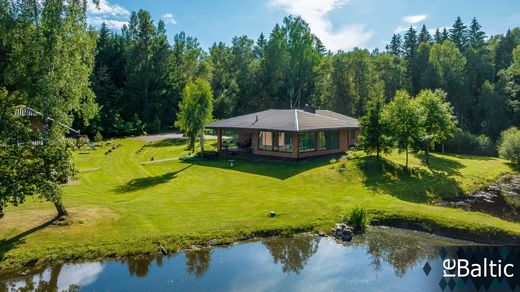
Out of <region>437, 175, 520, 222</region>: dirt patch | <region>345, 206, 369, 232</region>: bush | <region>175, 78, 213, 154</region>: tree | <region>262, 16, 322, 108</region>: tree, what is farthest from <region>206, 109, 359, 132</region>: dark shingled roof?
<region>262, 16, 322, 108</region>: tree

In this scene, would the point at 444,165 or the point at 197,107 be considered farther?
the point at 197,107

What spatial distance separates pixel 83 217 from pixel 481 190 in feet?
82.5

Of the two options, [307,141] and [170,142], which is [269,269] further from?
[170,142]

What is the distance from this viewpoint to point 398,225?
17.7 meters

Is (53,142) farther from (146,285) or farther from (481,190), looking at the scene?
(481,190)

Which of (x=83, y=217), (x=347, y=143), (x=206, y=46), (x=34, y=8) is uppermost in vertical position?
(x=206, y=46)

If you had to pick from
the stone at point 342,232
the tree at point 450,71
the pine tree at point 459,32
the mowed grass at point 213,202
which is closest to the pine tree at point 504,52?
the tree at point 450,71

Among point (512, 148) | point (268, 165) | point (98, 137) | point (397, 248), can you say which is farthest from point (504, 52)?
point (98, 137)

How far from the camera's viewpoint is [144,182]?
26203 millimetres

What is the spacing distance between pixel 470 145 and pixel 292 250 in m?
37.0

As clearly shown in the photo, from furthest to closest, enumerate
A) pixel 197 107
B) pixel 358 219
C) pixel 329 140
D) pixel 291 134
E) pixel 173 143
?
pixel 173 143 < pixel 329 140 < pixel 197 107 < pixel 291 134 < pixel 358 219

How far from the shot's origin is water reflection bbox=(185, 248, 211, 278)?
13.3 m

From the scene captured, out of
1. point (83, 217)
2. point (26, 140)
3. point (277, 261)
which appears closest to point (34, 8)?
point (26, 140)

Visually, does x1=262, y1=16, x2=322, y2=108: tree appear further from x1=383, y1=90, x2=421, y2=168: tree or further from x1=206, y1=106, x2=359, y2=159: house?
x1=383, y1=90, x2=421, y2=168: tree
